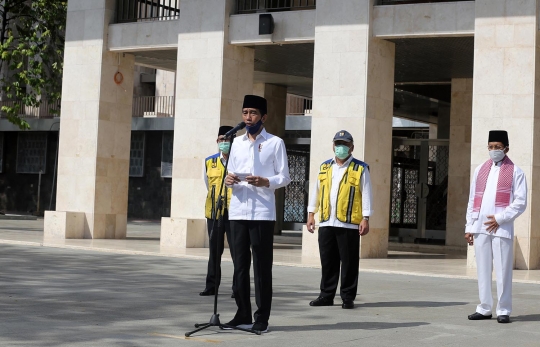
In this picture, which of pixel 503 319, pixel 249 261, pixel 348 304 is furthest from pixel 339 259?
pixel 249 261

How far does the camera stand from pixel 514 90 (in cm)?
1644

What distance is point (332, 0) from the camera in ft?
60.5

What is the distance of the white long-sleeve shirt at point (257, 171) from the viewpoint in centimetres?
834

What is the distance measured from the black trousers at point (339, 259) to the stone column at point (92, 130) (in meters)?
11.5

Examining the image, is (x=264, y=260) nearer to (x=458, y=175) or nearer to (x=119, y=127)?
A: (x=119, y=127)

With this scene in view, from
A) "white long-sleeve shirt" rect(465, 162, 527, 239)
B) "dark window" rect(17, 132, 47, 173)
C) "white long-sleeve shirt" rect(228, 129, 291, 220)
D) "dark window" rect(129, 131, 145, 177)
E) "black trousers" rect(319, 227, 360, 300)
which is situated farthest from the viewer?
"dark window" rect(17, 132, 47, 173)

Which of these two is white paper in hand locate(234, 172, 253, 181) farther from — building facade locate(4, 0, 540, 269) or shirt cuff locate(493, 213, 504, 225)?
building facade locate(4, 0, 540, 269)

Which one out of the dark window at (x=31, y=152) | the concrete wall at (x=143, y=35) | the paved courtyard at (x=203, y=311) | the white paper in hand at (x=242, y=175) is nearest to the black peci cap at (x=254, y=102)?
the white paper in hand at (x=242, y=175)

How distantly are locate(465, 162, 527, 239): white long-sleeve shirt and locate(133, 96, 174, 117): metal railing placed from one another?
121 ft

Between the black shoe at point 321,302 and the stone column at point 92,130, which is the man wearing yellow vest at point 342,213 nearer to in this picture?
the black shoe at point 321,302

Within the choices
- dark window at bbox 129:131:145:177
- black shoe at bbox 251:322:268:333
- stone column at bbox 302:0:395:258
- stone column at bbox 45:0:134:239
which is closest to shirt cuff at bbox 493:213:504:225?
black shoe at bbox 251:322:268:333

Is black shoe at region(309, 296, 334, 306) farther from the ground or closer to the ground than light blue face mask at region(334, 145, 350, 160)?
closer to the ground

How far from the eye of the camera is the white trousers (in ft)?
31.2

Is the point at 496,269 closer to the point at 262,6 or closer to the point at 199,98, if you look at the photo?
the point at 199,98
